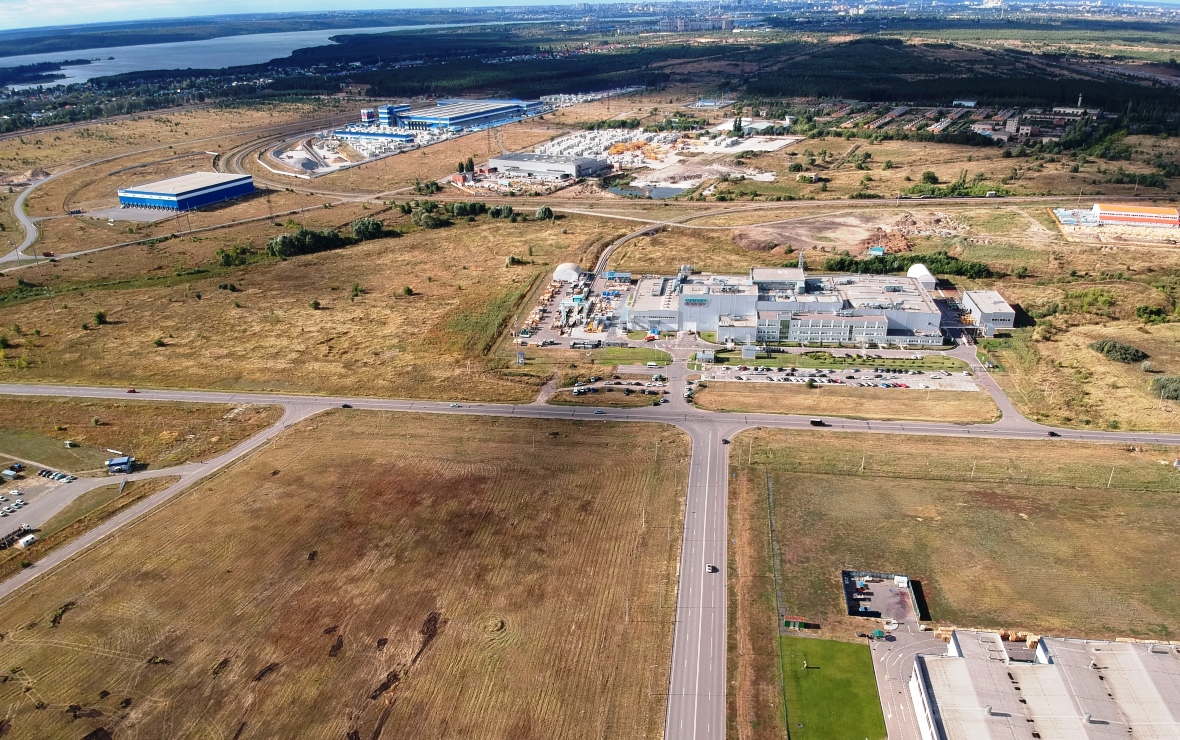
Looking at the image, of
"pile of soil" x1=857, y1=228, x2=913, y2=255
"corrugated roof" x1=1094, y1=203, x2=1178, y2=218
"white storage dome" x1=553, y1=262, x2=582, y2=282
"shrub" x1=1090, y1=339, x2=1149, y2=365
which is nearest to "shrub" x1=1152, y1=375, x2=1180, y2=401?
"shrub" x1=1090, y1=339, x2=1149, y2=365

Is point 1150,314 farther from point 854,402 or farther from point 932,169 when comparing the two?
point 932,169

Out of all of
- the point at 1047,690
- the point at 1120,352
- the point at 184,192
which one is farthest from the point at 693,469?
the point at 184,192

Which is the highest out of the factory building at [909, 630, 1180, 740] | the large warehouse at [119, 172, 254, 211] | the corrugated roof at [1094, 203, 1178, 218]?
the large warehouse at [119, 172, 254, 211]

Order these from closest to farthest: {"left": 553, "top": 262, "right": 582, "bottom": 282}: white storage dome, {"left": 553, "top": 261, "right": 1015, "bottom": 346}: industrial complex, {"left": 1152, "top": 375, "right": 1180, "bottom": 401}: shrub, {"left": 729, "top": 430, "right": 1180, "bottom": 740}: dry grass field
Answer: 1. {"left": 729, "top": 430, "right": 1180, "bottom": 740}: dry grass field
2. {"left": 1152, "top": 375, "right": 1180, "bottom": 401}: shrub
3. {"left": 553, "top": 261, "right": 1015, "bottom": 346}: industrial complex
4. {"left": 553, "top": 262, "right": 582, "bottom": 282}: white storage dome

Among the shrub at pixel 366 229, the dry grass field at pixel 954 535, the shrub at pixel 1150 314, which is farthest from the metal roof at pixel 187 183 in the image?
the shrub at pixel 1150 314

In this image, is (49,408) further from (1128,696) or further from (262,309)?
(1128,696)

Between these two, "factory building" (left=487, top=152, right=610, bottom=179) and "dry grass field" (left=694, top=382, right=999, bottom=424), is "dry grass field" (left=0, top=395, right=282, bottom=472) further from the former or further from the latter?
"factory building" (left=487, top=152, right=610, bottom=179)

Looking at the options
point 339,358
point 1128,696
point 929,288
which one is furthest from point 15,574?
point 929,288

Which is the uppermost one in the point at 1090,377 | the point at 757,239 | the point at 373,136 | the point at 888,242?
the point at 373,136
